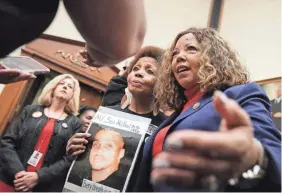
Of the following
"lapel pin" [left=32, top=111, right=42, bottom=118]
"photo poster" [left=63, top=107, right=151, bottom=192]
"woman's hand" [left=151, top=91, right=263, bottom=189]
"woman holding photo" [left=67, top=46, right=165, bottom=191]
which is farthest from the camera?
"lapel pin" [left=32, top=111, right=42, bottom=118]

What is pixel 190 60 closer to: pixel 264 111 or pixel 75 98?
pixel 264 111

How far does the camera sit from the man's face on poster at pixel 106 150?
842 mm

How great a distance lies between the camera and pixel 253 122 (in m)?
0.52

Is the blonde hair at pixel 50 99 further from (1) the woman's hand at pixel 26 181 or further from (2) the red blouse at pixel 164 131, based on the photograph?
(2) the red blouse at pixel 164 131

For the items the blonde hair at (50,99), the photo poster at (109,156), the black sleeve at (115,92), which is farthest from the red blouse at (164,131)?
the blonde hair at (50,99)

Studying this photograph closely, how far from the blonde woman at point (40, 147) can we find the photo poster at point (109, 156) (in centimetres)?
34

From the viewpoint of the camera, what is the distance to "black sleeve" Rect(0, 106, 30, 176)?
1193 mm

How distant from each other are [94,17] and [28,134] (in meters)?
0.87

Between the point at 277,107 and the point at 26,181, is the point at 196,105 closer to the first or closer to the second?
the point at 26,181

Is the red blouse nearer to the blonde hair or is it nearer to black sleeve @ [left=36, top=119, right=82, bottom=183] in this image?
black sleeve @ [left=36, top=119, right=82, bottom=183]

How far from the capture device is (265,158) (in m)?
0.42

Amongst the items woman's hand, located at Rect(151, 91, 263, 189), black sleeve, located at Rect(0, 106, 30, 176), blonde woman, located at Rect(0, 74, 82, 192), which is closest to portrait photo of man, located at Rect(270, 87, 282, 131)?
blonde woman, located at Rect(0, 74, 82, 192)

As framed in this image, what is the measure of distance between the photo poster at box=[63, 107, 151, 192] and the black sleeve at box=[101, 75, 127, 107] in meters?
0.21

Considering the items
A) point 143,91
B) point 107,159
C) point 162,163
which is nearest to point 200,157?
point 162,163
